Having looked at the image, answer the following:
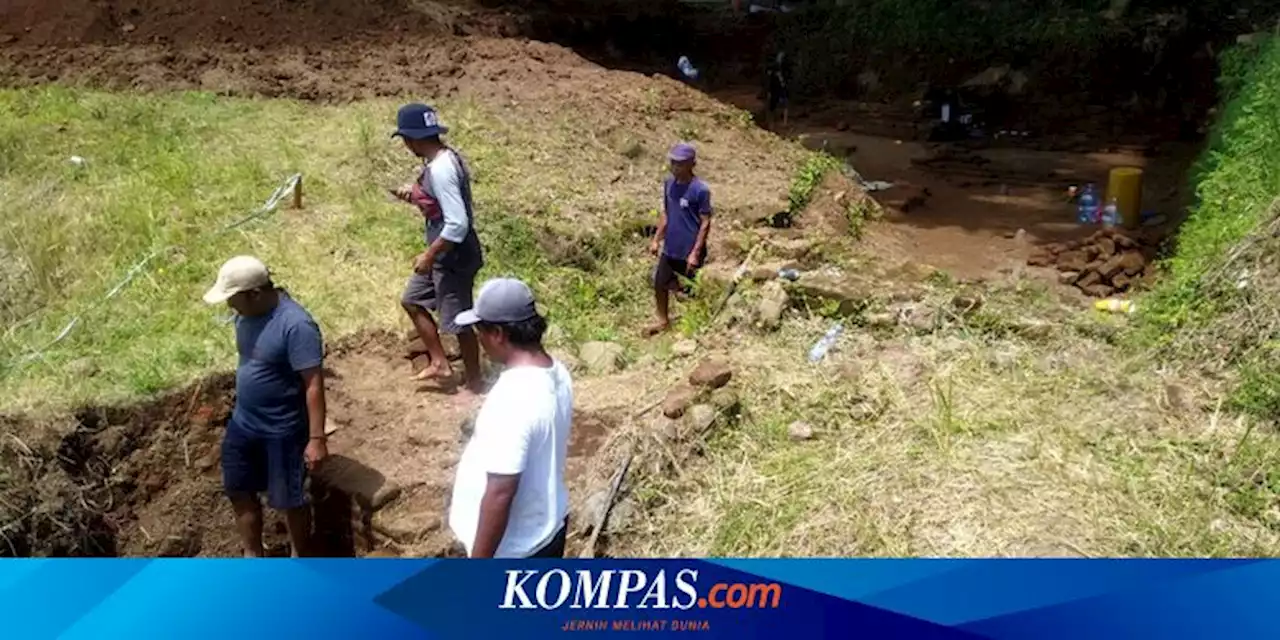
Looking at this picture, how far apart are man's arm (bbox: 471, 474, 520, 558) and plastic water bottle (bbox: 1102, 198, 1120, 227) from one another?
10012 millimetres

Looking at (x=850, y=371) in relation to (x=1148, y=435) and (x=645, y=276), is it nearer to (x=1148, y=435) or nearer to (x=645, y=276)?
(x=1148, y=435)

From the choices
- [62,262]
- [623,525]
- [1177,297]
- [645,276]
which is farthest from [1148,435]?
[62,262]

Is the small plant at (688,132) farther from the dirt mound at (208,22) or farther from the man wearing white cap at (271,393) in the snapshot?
the man wearing white cap at (271,393)

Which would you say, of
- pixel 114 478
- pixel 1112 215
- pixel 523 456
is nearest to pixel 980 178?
pixel 1112 215

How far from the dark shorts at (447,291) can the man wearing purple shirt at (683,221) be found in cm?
178

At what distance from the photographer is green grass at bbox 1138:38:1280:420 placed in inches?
240

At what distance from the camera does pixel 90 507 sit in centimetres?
590

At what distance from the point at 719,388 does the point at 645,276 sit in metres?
3.26

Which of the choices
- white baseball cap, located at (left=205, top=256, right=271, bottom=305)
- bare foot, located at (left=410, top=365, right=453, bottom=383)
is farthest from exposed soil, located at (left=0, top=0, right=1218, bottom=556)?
white baseball cap, located at (left=205, top=256, right=271, bottom=305)

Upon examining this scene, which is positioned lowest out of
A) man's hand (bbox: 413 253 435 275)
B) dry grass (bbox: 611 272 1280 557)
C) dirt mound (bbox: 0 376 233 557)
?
dirt mound (bbox: 0 376 233 557)

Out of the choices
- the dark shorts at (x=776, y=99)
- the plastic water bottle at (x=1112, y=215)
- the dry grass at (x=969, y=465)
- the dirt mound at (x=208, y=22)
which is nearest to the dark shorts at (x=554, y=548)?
the dry grass at (x=969, y=465)

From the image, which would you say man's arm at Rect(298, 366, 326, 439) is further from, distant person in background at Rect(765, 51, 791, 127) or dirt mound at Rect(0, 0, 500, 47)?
distant person in background at Rect(765, 51, 791, 127)

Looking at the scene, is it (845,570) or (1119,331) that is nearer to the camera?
(845,570)

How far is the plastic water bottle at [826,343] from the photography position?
6.63m
